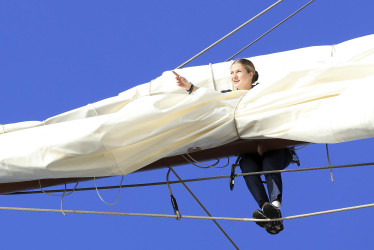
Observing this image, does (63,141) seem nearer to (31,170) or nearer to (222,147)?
(31,170)

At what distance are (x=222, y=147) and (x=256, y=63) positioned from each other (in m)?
0.73

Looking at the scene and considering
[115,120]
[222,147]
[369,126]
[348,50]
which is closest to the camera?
[369,126]

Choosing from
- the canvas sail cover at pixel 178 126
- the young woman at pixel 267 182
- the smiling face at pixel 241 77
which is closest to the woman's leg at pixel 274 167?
the young woman at pixel 267 182

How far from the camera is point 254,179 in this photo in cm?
241

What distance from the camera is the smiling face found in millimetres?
2760

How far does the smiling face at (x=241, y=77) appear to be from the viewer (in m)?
2.76

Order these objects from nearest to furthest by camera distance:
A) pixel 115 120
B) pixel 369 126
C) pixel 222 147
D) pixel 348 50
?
pixel 369 126 < pixel 115 120 < pixel 222 147 < pixel 348 50

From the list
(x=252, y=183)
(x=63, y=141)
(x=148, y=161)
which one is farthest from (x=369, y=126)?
(x=63, y=141)

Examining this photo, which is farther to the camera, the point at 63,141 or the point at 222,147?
the point at 222,147

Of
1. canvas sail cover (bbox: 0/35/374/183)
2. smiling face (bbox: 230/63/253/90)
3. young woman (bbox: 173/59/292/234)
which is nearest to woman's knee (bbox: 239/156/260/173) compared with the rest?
young woman (bbox: 173/59/292/234)

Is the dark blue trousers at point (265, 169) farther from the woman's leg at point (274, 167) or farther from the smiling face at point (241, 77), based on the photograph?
the smiling face at point (241, 77)

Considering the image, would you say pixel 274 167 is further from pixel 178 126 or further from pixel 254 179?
pixel 178 126

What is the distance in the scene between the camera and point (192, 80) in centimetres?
315

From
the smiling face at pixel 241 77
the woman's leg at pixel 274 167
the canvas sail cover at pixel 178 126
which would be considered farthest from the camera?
the smiling face at pixel 241 77
